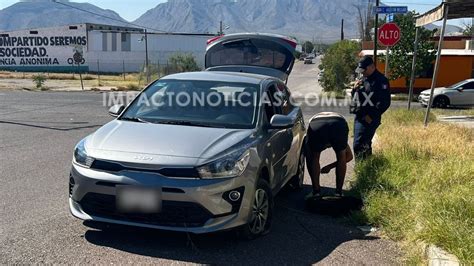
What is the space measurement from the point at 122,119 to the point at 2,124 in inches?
380

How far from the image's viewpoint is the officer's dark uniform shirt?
7.20 m

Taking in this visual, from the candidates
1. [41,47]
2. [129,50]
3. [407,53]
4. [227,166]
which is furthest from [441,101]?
[41,47]

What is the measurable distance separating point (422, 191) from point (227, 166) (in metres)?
2.32

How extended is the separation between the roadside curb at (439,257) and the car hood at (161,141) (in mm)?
1939

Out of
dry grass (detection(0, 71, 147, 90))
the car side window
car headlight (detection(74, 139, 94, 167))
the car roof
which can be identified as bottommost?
dry grass (detection(0, 71, 147, 90))

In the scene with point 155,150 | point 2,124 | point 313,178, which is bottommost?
point 2,124

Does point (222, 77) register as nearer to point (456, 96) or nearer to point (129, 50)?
point (456, 96)

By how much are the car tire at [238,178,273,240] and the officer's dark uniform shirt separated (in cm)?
273

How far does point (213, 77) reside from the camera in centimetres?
634

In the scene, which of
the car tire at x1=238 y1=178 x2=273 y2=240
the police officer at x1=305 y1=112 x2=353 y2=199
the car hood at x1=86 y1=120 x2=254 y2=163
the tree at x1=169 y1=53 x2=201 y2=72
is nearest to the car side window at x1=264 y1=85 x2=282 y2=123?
the police officer at x1=305 y1=112 x2=353 y2=199

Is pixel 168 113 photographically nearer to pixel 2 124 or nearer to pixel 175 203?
pixel 175 203

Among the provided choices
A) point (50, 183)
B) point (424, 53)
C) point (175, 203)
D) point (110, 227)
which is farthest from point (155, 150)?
point (424, 53)

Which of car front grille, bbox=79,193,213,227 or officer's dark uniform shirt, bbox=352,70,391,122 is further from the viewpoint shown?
officer's dark uniform shirt, bbox=352,70,391,122

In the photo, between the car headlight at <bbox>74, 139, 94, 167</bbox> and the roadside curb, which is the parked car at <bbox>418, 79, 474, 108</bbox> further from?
the car headlight at <bbox>74, 139, 94, 167</bbox>
